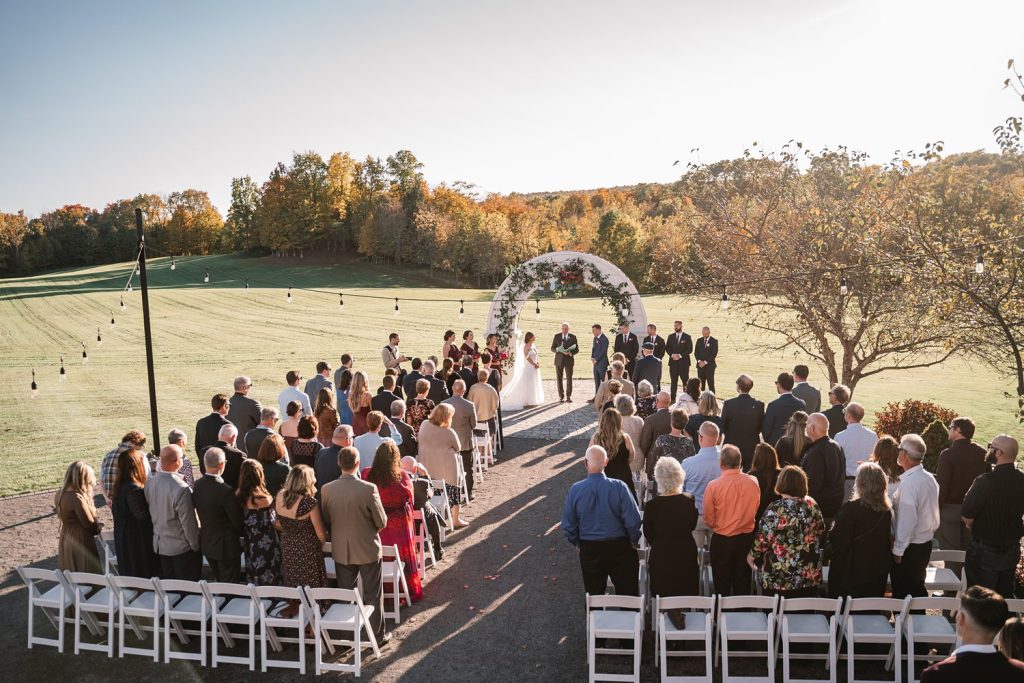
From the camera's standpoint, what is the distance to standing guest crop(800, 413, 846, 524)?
275 inches

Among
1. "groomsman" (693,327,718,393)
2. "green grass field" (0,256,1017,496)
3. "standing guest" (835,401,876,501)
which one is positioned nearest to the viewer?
"standing guest" (835,401,876,501)

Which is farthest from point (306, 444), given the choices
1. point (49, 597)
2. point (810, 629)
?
point (810, 629)

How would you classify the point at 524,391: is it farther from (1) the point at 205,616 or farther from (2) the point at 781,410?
(1) the point at 205,616

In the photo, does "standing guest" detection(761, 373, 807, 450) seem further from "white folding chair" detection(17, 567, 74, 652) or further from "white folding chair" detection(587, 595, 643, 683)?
"white folding chair" detection(17, 567, 74, 652)

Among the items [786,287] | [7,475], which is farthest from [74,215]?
[786,287]

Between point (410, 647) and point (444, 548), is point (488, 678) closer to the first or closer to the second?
→ point (410, 647)

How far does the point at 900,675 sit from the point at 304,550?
17.1ft

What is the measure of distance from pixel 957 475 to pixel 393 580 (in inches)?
233

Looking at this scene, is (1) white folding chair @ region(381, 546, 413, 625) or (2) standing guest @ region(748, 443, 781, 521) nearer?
(2) standing guest @ region(748, 443, 781, 521)

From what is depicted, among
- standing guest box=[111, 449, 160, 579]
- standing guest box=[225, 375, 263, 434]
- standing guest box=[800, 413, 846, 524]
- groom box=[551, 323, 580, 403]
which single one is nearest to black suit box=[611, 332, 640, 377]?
groom box=[551, 323, 580, 403]

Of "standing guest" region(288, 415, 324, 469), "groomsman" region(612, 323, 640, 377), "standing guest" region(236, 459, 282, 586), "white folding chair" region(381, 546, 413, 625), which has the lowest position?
"white folding chair" region(381, 546, 413, 625)

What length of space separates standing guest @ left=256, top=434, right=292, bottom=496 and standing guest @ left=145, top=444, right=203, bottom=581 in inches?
27.9

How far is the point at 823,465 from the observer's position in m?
6.98

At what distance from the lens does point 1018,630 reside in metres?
3.55
